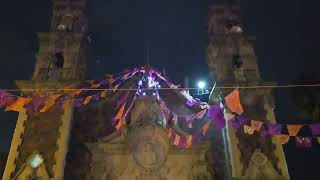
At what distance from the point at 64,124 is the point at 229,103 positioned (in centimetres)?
810

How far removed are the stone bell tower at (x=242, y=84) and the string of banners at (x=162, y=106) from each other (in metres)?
0.61

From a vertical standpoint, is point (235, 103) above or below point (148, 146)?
above

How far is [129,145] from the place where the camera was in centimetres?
1753

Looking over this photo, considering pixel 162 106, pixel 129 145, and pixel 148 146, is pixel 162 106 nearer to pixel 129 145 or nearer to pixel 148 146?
pixel 148 146

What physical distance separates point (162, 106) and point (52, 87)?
18.9 ft

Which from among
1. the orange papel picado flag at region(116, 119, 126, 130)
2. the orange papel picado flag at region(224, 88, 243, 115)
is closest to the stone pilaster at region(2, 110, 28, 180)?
the orange papel picado flag at region(116, 119, 126, 130)

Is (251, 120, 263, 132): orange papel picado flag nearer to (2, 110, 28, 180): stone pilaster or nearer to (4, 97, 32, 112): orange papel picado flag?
(4, 97, 32, 112): orange papel picado flag

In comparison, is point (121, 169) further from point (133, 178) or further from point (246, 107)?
point (246, 107)

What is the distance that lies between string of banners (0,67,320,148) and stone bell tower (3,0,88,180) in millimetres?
575

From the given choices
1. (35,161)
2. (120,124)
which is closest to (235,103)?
(120,124)

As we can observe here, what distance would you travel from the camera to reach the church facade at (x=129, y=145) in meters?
17.1

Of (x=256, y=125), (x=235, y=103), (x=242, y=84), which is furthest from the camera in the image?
(x=242, y=84)

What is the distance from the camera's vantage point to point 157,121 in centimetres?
1797

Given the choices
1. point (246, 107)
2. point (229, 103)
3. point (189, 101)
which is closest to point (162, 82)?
point (189, 101)
